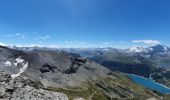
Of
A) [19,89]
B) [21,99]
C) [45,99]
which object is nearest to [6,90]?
[19,89]

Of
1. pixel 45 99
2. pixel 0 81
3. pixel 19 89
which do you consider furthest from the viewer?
pixel 0 81

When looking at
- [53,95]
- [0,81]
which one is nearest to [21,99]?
[53,95]

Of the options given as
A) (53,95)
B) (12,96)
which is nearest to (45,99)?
(53,95)

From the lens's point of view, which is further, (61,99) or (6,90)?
(6,90)

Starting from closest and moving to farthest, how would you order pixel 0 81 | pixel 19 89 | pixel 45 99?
pixel 45 99, pixel 19 89, pixel 0 81

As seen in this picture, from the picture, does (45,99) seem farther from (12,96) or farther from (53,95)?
(12,96)

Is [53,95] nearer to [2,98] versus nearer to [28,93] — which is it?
[28,93]

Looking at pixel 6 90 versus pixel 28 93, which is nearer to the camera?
pixel 28 93

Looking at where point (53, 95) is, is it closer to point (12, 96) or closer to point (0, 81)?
point (12, 96)
